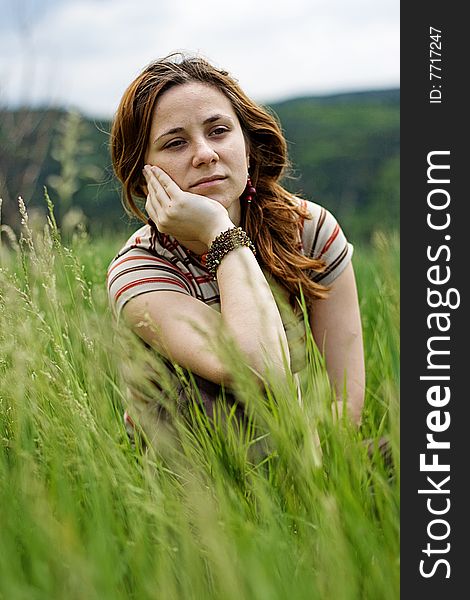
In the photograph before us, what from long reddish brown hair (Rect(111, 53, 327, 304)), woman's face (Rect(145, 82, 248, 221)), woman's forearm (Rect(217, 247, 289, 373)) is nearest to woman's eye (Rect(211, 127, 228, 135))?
woman's face (Rect(145, 82, 248, 221))

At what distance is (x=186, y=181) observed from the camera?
220 cm

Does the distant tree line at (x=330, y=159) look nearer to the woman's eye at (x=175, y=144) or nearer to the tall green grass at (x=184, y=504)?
the woman's eye at (x=175, y=144)

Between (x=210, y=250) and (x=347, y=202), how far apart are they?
17.4m

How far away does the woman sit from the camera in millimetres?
2025

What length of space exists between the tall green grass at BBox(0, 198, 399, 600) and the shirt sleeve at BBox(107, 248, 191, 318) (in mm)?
429

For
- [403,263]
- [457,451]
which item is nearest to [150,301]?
[403,263]

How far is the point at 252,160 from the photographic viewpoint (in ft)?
8.25

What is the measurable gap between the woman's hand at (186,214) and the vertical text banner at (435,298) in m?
0.61

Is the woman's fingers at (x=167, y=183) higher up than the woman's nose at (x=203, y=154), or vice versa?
the woman's nose at (x=203, y=154)

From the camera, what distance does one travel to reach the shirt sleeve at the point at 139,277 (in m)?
2.19

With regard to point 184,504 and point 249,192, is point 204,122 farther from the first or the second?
point 184,504

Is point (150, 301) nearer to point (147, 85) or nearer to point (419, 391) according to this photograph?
point (147, 85)

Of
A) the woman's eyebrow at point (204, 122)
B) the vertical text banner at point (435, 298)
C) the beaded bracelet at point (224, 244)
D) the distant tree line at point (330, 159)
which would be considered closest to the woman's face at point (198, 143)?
the woman's eyebrow at point (204, 122)

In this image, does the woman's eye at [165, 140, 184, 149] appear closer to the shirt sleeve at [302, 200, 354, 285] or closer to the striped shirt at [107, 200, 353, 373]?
the striped shirt at [107, 200, 353, 373]
